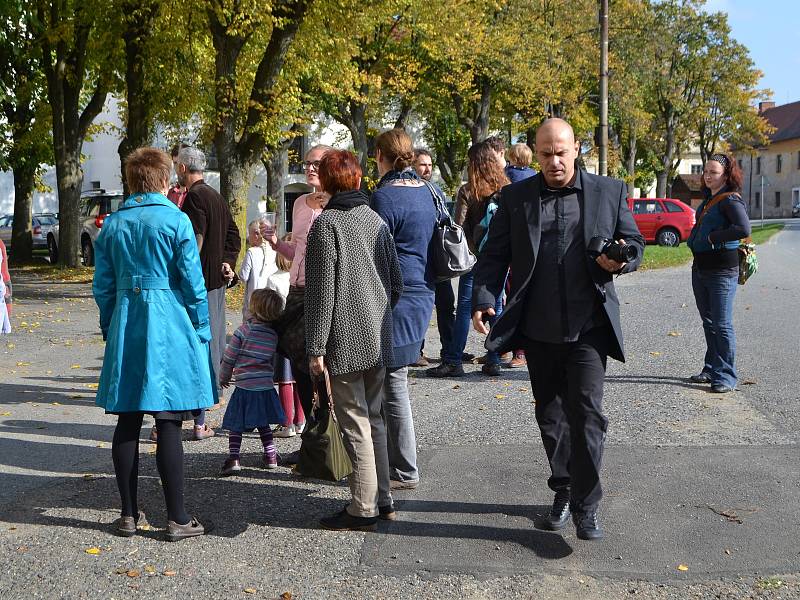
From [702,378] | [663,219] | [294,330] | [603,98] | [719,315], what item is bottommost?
[702,378]

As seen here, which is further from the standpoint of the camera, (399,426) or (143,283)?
(399,426)

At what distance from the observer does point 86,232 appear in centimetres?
2722

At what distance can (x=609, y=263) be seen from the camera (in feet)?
14.8

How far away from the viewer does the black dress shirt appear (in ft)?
15.4

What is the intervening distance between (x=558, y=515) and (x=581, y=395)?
2.23 ft

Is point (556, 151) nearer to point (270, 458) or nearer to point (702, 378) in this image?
point (270, 458)

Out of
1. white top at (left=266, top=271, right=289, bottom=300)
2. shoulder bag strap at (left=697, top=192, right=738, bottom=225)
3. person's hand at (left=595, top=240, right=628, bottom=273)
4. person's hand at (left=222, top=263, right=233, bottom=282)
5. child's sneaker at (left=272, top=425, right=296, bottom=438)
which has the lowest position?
child's sneaker at (left=272, top=425, right=296, bottom=438)

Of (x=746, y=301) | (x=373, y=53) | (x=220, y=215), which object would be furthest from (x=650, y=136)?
(x=220, y=215)

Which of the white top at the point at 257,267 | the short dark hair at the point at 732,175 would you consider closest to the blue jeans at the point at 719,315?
the short dark hair at the point at 732,175

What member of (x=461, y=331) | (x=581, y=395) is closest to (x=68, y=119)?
(x=461, y=331)

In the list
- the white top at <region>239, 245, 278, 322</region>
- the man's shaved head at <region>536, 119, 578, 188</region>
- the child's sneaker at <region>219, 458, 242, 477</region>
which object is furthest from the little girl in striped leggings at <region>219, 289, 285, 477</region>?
the man's shaved head at <region>536, 119, 578, 188</region>

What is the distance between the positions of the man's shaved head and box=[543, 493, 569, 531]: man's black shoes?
157 cm

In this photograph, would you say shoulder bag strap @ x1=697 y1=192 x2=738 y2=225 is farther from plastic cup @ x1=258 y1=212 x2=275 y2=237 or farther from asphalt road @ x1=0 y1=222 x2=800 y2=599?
plastic cup @ x1=258 y1=212 x2=275 y2=237

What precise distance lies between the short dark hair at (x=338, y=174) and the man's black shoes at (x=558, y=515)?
1.89 metres
